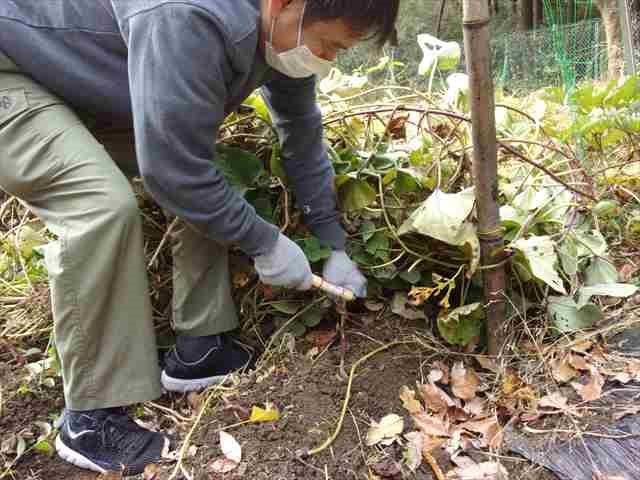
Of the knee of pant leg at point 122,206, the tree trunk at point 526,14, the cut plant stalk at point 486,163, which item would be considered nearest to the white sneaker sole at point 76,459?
the knee of pant leg at point 122,206

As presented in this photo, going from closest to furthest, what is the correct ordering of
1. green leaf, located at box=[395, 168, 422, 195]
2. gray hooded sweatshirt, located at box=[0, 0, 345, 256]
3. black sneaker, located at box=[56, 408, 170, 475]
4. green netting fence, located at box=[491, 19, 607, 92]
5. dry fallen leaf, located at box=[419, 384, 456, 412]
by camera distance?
gray hooded sweatshirt, located at box=[0, 0, 345, 256], black sneaker, located at box=[56, 408, 170, 475], dry fallen leaf, located at box=[419, 384, 456, 412], green leaf, located at box=[395, 168, 422, 195], green netting fence, located at box=[491, 19, 607, 92]

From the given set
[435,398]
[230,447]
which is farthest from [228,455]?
[435,398]

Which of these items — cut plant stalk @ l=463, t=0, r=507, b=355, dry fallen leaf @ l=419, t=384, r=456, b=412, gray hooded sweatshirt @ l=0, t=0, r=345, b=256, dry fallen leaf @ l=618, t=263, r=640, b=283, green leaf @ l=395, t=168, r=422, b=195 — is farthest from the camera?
dry fallen leaf @ l=618, t=263, r=640, b=283

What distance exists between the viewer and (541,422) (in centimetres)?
131

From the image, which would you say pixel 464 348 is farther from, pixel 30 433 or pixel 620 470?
pixel 30 433

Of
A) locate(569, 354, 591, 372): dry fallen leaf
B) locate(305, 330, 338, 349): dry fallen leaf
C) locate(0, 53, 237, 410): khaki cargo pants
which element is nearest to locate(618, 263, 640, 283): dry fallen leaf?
locate(569, 354, 591, 372): dry fallen leaf

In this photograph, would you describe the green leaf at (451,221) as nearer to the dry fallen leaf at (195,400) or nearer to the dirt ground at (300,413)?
the dirt ground at (300,413)

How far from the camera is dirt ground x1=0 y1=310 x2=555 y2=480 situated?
1239mm

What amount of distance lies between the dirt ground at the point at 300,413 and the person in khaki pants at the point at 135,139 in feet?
0.43

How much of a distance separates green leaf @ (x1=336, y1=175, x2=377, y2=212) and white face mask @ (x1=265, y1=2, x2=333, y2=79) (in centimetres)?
38

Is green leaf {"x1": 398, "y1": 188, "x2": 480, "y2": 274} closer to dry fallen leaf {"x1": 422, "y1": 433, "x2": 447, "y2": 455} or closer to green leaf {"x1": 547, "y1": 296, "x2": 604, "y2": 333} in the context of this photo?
green leaf {"x1": 547, "y1": 296, "x2": 604, "y2": 333}

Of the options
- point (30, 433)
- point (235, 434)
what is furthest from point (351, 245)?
point (30, 433)

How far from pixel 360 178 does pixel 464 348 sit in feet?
1.78

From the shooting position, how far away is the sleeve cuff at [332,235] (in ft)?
5.27
